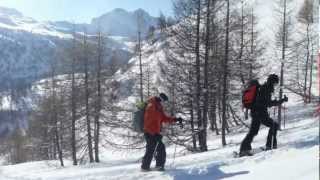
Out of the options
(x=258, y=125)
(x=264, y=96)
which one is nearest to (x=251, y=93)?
(x=264, y=96)

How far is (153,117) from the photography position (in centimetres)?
1177

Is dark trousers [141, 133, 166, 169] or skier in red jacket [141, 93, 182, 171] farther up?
skier in red jacket [141, 93, 182, 171]

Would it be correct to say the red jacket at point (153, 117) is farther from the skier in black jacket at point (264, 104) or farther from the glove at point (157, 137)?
the skier in black jacket at point (264, 104)

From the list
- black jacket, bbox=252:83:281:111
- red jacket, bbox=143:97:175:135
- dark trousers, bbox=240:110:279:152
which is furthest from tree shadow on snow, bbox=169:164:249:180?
black jacket, bbox=252:83:281:111

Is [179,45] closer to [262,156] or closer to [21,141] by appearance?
[262,156]

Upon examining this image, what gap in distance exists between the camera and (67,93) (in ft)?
114

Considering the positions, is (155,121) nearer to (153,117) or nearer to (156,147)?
(153,117)

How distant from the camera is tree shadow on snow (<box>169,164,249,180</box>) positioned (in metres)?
11.2

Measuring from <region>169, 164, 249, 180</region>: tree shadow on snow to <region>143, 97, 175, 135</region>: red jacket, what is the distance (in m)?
1.18

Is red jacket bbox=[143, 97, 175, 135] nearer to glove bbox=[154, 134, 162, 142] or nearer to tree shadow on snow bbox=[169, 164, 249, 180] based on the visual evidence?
glove bbox=[154, 134, 162, 142]

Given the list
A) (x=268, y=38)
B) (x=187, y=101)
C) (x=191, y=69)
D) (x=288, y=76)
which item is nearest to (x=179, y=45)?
(x=191, y=69)

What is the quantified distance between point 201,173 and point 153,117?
173 centimetres

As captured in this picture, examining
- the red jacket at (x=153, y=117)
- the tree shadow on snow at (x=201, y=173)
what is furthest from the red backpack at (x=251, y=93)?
the red jacket at (x=153, y=117)

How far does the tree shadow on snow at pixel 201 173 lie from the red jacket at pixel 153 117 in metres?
1.18
